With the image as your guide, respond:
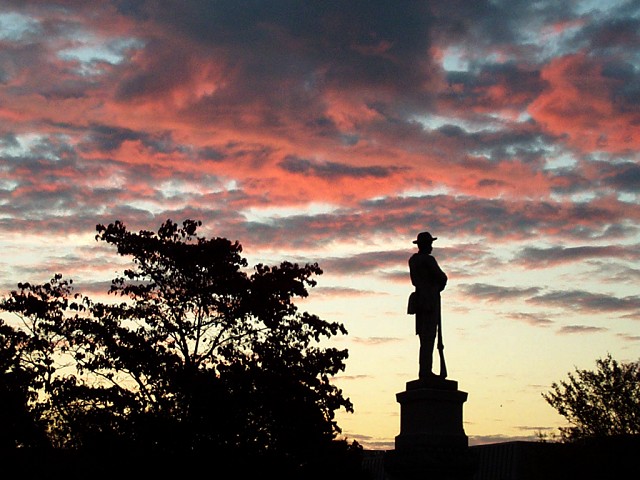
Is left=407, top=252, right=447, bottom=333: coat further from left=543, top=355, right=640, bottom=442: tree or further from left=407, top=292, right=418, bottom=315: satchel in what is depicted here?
left=543, top=355, right=640, bottom=442: tree

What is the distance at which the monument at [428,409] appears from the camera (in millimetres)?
19219

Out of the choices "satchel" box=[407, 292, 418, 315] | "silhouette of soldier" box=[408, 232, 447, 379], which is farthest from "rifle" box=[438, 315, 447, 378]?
"satchel" box=[407, 292, 418, 315]

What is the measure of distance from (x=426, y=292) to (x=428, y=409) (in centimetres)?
238

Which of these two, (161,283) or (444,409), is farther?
(161,283)

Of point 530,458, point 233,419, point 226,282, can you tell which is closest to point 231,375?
point 233,419

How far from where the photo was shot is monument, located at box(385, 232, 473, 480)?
757 inches

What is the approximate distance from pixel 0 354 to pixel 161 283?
20.1 ft

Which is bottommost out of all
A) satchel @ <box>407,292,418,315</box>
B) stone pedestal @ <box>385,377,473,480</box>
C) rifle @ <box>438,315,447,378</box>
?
stone pedestal @ <box>385,377,473,480</box>

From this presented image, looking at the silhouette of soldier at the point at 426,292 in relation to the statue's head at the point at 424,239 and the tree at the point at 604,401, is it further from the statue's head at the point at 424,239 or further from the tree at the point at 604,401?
the tree at the point at 604,401

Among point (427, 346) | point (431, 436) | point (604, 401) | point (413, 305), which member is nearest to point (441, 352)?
point (427, 346)

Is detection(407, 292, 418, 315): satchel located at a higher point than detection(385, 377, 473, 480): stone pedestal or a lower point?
higher

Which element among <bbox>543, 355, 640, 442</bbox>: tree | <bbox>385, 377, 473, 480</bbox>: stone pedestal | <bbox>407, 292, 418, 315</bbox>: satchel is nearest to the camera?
<bbox>385, 377, 473, 480</bbox>: stone pedestal

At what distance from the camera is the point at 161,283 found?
37000mm

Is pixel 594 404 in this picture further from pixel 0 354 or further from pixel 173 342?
pixel 0 354
